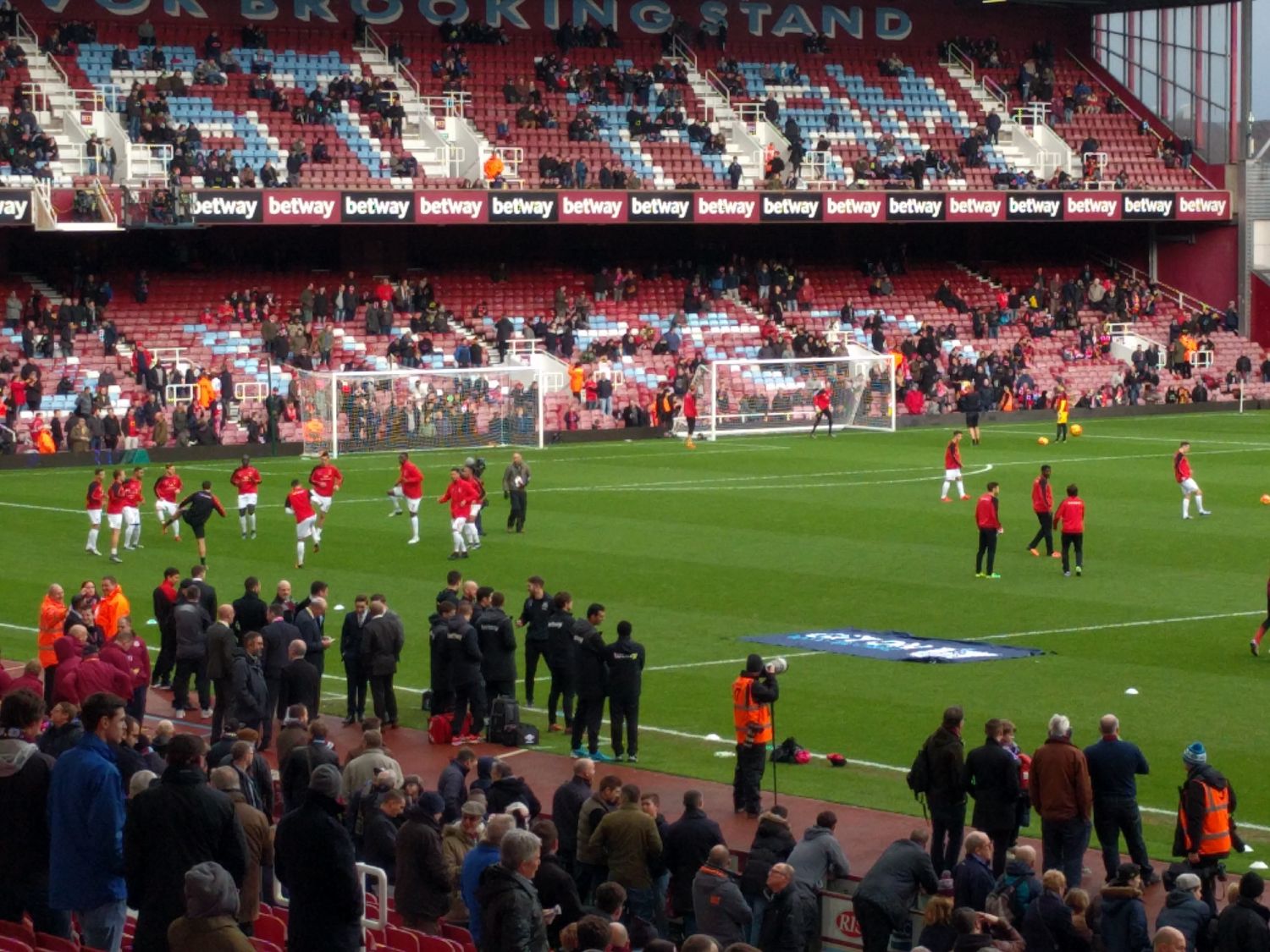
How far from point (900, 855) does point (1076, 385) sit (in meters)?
52.4

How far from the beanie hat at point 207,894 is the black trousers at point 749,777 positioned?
8599mm

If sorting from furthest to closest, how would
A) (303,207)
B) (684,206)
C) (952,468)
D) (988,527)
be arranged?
(684,206) → (303,207) → (952,468) → (988,527)

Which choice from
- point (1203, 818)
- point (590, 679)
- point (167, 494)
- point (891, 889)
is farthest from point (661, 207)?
point (891, 889)

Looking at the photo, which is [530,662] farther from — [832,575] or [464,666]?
[832,575]

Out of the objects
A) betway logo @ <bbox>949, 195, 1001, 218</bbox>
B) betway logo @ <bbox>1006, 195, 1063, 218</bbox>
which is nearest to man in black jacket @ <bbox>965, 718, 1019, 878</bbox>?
betway logo @ <bbox>949, 195, 1001, 218</bbox>

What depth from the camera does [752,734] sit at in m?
16.6

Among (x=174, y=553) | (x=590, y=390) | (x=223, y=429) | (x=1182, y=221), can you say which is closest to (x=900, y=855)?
(x=174, y=553)

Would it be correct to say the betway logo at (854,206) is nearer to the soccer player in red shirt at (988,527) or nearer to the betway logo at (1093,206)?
the betway logo at (1093,206)

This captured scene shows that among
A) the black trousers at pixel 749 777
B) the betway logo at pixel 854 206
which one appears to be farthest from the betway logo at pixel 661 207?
the black trousers at pixel 749 777

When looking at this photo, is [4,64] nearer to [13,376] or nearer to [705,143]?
[13,376]

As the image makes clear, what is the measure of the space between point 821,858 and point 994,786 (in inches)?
88.8

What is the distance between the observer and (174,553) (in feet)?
108

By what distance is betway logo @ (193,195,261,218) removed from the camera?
51.2 m

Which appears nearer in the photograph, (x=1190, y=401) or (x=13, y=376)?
(x=13, y=376)
